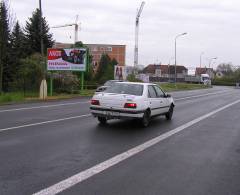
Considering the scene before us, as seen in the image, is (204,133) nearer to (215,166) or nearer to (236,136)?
(236,136)

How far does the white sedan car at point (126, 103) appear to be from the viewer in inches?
520

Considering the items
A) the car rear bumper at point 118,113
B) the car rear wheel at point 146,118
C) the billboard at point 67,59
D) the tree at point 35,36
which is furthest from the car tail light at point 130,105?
the tree at point 35,36

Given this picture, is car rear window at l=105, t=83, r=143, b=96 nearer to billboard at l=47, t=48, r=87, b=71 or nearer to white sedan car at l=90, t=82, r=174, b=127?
white sedan car at l=90, t=82, r=174, b=127

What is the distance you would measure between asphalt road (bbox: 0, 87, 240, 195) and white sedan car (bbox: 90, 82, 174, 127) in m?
0.42

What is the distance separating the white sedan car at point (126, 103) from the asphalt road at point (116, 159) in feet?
1.37

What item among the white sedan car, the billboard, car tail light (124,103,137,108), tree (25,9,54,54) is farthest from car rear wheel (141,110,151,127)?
tree (25,9,54,54)

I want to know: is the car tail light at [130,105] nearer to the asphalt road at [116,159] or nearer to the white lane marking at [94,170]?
the asphalt road at [116,159]

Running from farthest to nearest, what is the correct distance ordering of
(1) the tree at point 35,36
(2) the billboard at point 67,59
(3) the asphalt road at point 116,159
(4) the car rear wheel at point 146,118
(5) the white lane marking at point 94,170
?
(1) the tree at point 35,36 < (2) the billboard at point 67,59 < (4) the car rear wheel at point 146,118 < (3) the asphalt road at point 116,159 < (5) the white lane marking at point 94,170

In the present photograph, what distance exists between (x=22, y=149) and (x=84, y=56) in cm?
2689

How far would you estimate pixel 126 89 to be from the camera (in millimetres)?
14102

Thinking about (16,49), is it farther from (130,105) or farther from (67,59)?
(130,105)

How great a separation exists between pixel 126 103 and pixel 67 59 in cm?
2240

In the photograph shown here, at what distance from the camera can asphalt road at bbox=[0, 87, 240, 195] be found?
6359 mm

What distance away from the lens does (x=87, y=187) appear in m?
6.23
